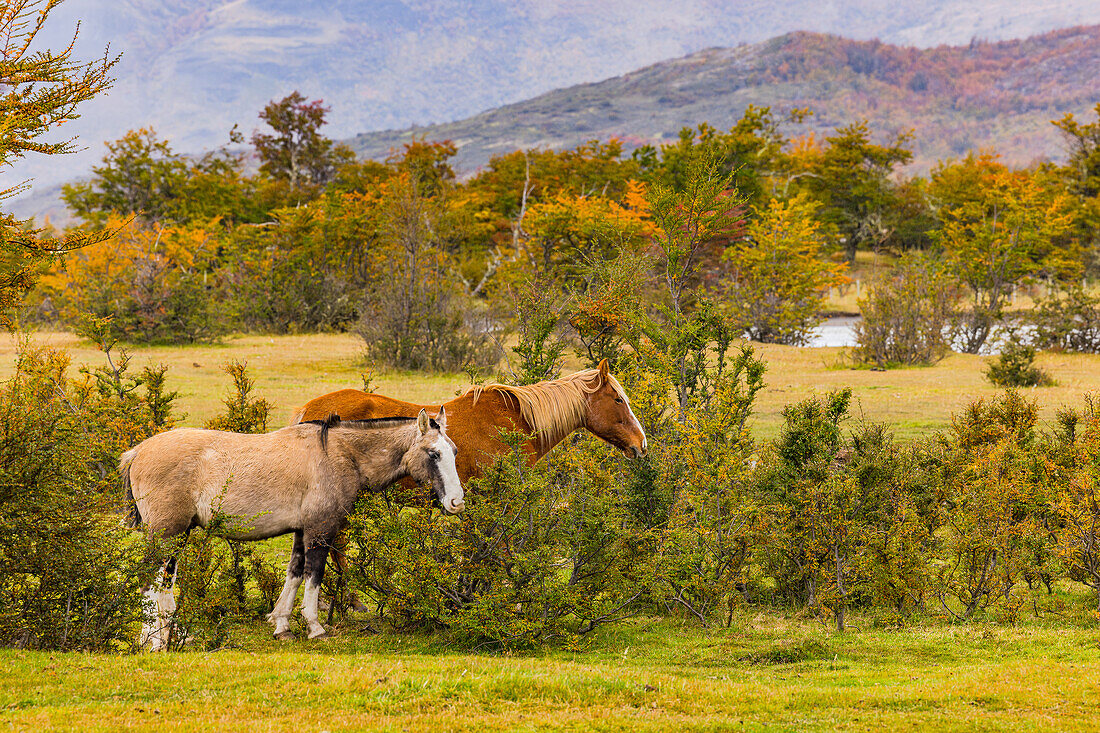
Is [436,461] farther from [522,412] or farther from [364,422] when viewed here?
[522,412]

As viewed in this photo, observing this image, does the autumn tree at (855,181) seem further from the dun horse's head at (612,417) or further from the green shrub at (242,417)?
the dun horse's head at (612,417)

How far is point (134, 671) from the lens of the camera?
629cm

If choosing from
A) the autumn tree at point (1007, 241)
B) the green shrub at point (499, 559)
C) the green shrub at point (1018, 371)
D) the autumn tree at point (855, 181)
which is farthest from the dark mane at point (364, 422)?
the autumn tree at point (855, 181)

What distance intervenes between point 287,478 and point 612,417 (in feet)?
12.0

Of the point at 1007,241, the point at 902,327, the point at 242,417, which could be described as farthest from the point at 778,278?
the point at 242,417

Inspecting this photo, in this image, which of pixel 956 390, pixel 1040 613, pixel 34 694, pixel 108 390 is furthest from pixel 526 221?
pixel 34 694

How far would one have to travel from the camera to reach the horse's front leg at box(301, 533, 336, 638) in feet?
26.9

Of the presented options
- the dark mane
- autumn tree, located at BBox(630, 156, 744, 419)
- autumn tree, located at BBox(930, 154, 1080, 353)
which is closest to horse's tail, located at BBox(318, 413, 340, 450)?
the dark mane

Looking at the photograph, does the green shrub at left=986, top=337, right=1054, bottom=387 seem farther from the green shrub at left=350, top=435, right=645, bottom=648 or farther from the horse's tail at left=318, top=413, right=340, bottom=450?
the horse's tail at left=318, top=413, right=340, bottom=450

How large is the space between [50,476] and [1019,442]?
12.4 metres

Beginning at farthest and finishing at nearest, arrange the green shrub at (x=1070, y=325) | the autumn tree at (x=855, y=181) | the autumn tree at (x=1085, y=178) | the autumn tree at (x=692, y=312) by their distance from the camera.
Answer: the autumn tree at (x=855, y=181)
the autumn tree at (x=1085, y=178)
the green shrub at (x=1070, y=325)
the autumn tree at (x=692, y=312)

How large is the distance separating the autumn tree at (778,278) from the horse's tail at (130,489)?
32568 millimetres

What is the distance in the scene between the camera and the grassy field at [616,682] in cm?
550

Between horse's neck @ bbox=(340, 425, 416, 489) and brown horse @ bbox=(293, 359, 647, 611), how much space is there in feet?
2.03
